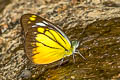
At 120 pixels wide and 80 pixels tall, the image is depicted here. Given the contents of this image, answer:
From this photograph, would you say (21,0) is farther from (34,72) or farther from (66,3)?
(34,72)

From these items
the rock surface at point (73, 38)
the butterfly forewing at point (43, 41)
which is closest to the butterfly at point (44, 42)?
the butterfly forewing at point (43, 41)

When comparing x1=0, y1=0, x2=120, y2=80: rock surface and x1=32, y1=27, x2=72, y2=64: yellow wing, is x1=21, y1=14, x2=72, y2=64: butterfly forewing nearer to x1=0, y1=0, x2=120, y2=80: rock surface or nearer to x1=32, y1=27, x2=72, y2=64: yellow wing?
x1=32, y1=27, x2=72, y2=64: yellow wing

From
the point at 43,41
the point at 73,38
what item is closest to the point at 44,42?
the point at 43,41

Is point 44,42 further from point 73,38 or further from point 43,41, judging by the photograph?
point 73,38

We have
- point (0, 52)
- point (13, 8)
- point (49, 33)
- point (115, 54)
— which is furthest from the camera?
point (13, 8)

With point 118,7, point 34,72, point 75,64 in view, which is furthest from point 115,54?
point 118,7

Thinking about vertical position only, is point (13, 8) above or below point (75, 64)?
above

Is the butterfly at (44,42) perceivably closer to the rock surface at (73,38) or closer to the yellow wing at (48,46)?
the yellow wing at (48,46)

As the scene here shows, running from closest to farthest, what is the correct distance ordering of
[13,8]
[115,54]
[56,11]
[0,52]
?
1. [115,54]
2. [0,52]
3. [56,11]
4. [13,8]
